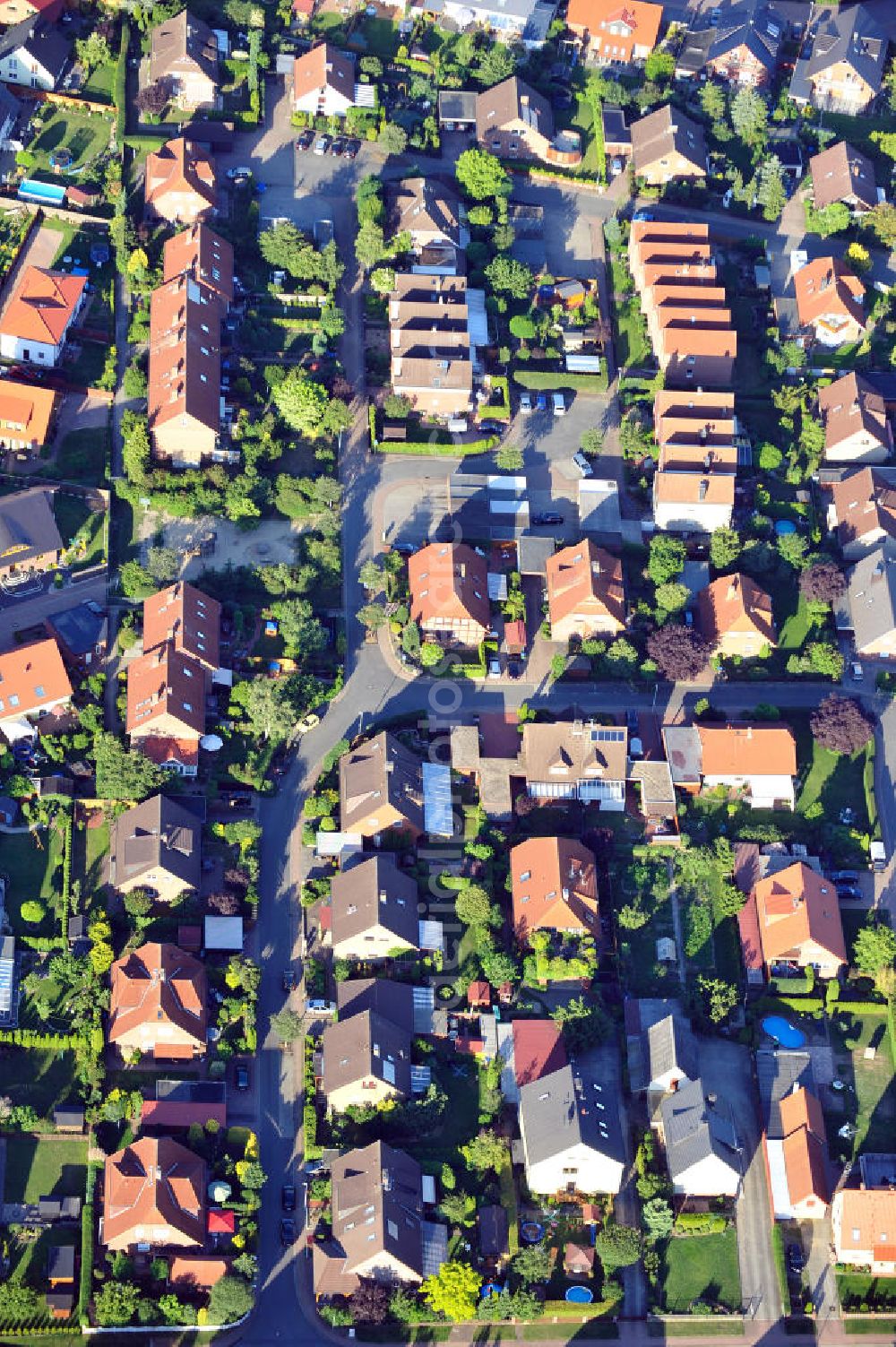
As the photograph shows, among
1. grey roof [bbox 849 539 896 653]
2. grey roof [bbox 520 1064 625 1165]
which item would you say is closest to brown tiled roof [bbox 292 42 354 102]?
grey roof [bbox 849 539 896 653]

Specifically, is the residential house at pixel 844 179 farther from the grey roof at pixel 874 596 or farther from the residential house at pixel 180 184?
the residential house at pixel 180 184

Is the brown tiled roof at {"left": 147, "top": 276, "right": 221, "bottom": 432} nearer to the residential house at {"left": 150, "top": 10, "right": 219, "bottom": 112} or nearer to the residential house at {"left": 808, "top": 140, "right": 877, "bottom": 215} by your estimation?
the residential house at {"left": 150, "top": 10, "right": 219, "bottom": 112}

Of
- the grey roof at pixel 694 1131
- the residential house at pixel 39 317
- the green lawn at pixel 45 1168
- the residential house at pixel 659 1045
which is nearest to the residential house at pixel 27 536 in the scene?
the residential house at pixel 39 317

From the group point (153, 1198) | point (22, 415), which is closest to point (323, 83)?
point (22, 415)

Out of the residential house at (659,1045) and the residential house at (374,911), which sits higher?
the residential house at (374,911)

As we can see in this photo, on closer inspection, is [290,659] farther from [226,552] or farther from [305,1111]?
[305,1111]

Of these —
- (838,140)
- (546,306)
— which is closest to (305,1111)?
(546,306)

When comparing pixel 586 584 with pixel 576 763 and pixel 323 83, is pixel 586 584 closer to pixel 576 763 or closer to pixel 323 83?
pixel 576 763
